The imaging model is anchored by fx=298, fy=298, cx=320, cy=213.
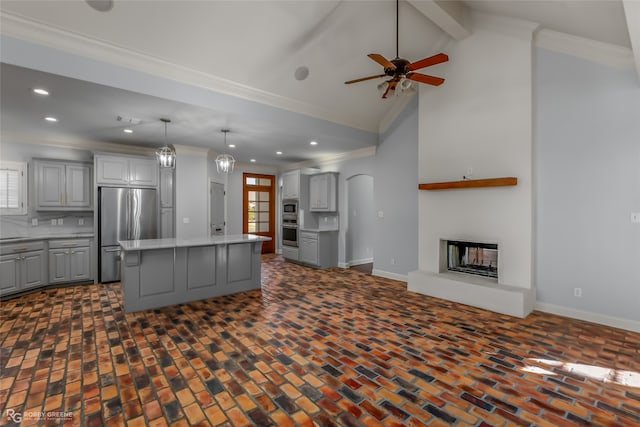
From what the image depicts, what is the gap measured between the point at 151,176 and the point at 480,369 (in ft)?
20.8

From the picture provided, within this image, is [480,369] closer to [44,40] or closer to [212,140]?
[44,40]

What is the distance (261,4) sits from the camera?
3.23 m

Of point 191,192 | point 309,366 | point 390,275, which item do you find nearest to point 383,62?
point 309,366

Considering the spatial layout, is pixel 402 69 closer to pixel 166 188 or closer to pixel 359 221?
pixel 359 221

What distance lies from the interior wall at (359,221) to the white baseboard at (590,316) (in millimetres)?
4054

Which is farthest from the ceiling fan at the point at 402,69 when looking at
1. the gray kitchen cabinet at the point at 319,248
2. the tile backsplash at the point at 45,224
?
the tile backsplash at the point at 45,224

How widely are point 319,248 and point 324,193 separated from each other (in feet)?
4.43

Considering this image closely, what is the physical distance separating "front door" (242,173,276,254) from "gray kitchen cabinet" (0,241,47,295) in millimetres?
4714

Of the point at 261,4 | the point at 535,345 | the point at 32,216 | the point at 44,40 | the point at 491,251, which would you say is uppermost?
the point at 261,4

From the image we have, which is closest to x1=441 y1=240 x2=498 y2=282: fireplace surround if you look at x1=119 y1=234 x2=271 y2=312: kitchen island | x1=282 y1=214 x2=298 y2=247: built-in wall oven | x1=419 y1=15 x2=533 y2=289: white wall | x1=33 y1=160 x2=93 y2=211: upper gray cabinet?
x1=419 y1=15 x2=533 y2=289: white wall

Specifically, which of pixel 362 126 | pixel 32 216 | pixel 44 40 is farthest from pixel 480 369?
pixel 32 216

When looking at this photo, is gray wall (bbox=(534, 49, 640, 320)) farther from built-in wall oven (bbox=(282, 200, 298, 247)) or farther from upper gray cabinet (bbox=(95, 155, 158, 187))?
upper gray cabinet (bbox=(95, 155, 158, 187))

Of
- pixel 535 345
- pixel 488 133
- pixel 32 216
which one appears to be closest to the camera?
pixel 535 345

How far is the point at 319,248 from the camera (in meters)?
7.04
